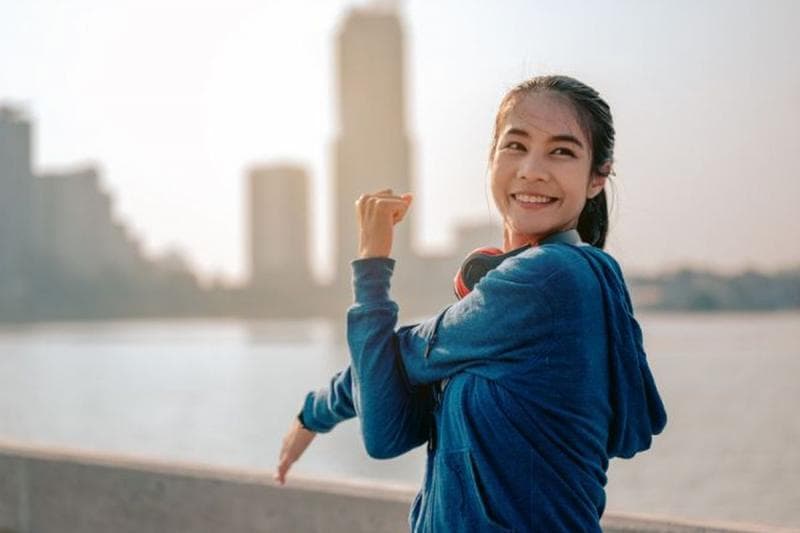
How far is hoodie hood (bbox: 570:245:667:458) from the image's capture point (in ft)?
4.25

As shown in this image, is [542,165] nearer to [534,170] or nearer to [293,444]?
[534,170]

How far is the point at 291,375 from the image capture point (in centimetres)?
5116

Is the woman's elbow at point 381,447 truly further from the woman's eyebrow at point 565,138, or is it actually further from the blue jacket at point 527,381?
the woman's eyebrow at point 565,138

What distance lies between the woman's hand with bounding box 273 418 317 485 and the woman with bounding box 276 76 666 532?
0.28 metres

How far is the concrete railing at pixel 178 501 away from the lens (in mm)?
2861

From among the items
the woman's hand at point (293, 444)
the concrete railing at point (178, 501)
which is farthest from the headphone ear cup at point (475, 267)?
the concrete railing at point (178, 501)

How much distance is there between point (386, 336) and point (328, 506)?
67.3 inches

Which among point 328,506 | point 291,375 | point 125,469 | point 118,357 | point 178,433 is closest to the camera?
point 328,506

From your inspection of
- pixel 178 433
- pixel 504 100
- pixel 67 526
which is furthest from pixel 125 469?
pixel 178 433

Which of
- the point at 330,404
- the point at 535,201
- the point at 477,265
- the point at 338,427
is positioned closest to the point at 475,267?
the point at 477,265

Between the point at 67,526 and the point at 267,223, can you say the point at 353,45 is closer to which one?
the point at 267,223

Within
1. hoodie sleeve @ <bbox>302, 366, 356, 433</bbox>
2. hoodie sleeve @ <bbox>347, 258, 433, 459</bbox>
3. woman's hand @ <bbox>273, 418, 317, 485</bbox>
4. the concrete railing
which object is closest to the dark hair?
hoodie sleeve @ <bbox>347, 258, 433, 459</bbox>

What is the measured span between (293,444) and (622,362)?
2.17 feet

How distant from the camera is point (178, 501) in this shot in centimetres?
330
